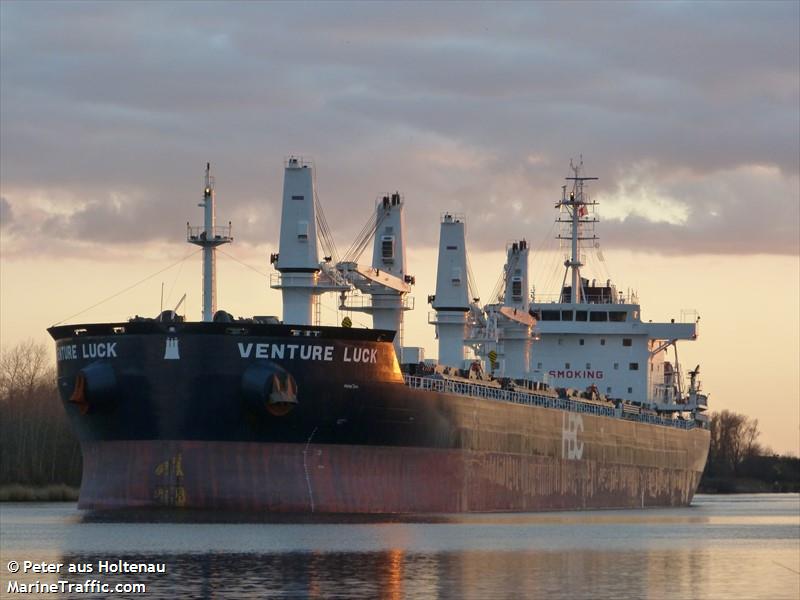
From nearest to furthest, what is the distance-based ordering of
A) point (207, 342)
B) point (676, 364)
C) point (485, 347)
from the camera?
point (207, 342) < point (485, 347) < point (676, 364)

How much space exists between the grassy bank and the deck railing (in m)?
18.5

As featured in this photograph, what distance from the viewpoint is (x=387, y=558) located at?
30.8 m

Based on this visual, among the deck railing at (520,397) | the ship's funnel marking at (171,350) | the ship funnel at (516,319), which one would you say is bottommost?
the deck railing at (520,397)

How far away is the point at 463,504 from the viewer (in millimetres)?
46094

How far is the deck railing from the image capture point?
4591 cm

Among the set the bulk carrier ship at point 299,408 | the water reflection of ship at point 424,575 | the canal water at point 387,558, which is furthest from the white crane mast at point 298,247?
the water reflection of ship at point 424,575

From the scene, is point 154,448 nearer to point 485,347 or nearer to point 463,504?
point 463,504

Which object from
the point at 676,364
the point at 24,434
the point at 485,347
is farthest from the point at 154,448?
the point at 676,364

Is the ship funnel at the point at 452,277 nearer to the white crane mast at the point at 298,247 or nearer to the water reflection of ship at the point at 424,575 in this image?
the white crane mast at the point at 298,247

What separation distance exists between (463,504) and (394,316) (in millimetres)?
6928

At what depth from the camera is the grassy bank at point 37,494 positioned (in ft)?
201

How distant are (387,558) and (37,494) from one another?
33881mm

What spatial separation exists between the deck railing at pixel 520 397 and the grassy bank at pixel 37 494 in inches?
730

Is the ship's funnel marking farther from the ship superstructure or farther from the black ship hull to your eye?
the ship superstructure
